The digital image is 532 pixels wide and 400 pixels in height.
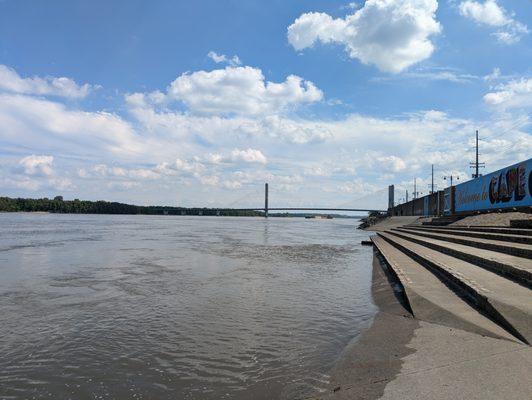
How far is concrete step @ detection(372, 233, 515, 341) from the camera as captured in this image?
263 inches

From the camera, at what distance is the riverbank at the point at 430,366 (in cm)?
457

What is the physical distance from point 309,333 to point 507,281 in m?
4.35

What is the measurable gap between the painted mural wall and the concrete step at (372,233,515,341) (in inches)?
602

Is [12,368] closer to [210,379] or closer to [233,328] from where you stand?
[210,379]

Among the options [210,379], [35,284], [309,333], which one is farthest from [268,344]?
[35,284]

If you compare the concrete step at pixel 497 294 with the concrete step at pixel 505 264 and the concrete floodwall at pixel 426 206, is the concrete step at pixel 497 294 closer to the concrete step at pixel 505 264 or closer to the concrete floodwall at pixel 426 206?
the concrete step at pixel 505 264

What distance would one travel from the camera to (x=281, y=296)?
1157 centimetres

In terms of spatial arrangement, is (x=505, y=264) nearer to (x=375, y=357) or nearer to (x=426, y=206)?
(x=375, y=357)

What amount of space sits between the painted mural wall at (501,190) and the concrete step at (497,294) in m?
14.7

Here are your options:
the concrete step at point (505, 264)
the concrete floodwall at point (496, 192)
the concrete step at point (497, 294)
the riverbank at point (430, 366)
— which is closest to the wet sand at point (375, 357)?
the riverbank at point (430, 366)

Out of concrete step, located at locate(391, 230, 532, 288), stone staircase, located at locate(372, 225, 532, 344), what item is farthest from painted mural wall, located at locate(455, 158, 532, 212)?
concrete step, located at locate(391, 230, 532, 288)

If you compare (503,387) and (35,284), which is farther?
(35,284)

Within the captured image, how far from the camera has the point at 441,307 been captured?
806cm

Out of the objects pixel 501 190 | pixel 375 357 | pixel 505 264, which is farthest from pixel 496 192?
pixel 375 357
